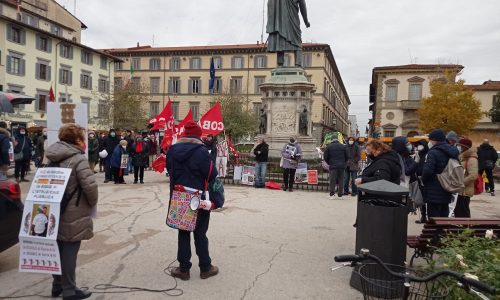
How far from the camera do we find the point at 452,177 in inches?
231

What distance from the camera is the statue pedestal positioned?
1566cm

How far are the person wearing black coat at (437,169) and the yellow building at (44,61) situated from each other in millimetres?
36351

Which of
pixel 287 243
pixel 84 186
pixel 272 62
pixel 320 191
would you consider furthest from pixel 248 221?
pixel 272 62

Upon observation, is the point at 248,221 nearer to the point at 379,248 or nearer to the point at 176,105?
the point at 379,248

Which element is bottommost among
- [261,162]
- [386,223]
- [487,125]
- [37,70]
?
[261,162]

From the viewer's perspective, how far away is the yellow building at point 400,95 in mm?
57656

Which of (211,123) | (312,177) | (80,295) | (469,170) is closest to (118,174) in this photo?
(211,123)

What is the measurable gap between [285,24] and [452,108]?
33.0m

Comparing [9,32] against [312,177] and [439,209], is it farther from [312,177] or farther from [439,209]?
[439,209]

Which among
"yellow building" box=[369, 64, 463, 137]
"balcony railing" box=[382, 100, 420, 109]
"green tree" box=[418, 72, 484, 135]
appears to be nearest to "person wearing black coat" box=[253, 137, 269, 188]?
"green tree" box=[418, 72, 484, 135]

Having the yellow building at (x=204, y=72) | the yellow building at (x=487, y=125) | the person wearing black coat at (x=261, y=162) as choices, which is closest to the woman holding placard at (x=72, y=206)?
the person wearing black coat at (x=261, y=162)

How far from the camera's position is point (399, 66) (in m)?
58.9

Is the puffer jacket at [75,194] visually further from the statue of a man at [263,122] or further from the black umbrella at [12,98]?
the statue of a man at [263,122]

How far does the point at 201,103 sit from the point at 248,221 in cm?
5403
